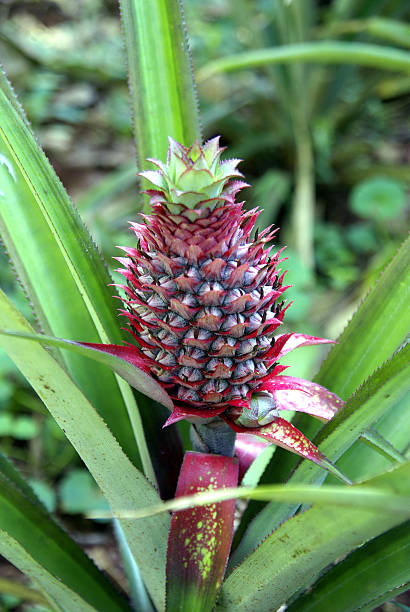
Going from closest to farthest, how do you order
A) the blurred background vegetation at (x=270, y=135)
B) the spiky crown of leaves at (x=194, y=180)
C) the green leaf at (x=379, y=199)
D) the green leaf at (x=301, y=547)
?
the green leaf at (x=301, y=547) < the spiky crown of leaves at (x=194, y=180) < the blurred background vegetation at (x=270, y=135) < the green leaf at (x=379, y=199)

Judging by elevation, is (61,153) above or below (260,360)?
above

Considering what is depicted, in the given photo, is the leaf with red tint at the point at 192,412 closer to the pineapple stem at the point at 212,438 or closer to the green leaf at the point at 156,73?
the pineapple stem at the point at 212,438

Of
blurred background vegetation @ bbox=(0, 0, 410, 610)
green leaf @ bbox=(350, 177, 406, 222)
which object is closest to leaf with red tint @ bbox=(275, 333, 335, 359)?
blurred background vegetation @ bbox=(0, 0, 410, 610)

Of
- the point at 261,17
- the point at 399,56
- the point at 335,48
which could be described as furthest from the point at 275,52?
the point at 261,17

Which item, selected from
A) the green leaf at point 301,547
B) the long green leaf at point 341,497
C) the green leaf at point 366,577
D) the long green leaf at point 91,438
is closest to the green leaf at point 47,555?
the long green leaf at point 91,438

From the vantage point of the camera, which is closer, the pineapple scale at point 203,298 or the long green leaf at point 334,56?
the pineapple scale at point 203,298

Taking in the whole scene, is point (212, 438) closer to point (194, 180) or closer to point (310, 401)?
point (310, 401)

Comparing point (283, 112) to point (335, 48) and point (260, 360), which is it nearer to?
point (335, 48)
